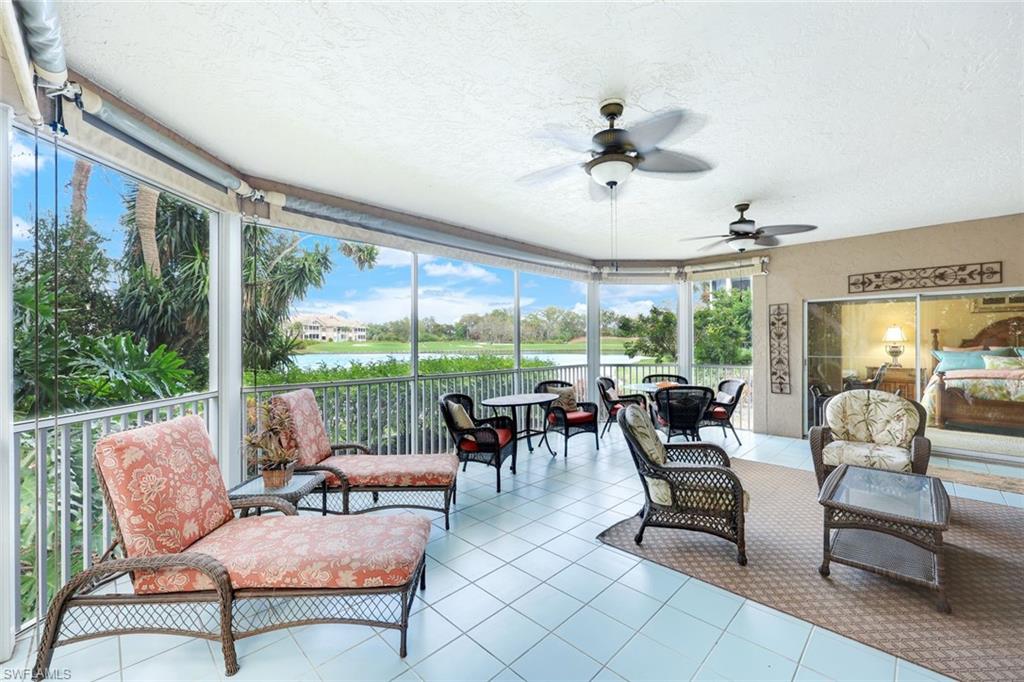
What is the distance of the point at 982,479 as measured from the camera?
4195 millimetres

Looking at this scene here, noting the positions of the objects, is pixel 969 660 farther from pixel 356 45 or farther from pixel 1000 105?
pixel 356 45

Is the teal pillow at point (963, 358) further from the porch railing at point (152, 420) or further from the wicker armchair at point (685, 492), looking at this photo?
the wicker armchair at point (685, 492)

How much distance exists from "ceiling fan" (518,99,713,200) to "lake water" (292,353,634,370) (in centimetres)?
333

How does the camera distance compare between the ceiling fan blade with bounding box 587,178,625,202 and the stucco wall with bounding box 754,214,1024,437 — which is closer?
the ceiling fan blade with bounding box 587,178,625,202

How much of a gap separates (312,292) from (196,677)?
4577 mm

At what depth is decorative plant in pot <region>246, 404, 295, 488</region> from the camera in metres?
2.68

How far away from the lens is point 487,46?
1.87 meters

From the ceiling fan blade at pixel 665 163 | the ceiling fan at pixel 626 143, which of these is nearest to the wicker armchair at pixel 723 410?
the ceiling fan blade at pixel 665 163

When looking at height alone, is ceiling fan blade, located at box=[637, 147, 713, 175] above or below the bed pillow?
above

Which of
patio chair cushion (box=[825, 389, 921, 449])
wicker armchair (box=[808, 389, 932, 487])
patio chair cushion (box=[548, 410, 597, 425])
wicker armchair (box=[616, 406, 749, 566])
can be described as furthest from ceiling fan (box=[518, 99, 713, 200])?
patio chair cushion (box=[548, 410, 597, 425])

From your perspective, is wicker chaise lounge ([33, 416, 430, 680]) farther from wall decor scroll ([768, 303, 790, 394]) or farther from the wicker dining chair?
wall decor scroll ([768, 303, 790, 394])

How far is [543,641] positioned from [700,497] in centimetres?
139

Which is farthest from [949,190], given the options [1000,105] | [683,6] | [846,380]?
[683,6]

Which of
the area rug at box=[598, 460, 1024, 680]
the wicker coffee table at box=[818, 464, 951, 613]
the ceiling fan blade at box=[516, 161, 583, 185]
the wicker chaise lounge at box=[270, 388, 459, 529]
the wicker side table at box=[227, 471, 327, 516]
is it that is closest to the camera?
the area rug at box=[598, 460, 1024, 680]
